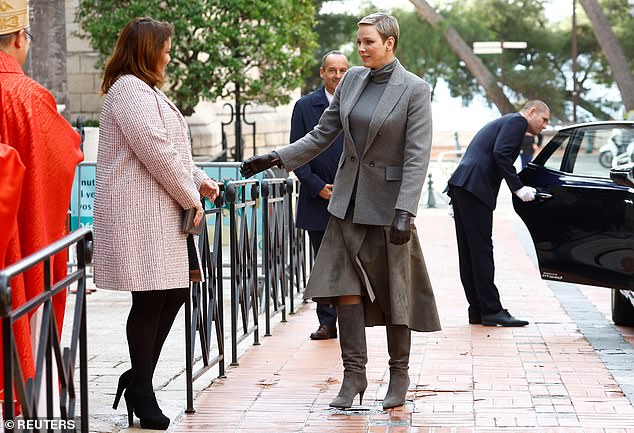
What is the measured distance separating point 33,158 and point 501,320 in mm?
4868

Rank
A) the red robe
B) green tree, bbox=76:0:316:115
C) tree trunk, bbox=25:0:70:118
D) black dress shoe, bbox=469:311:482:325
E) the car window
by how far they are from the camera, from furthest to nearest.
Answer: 1. green tree, bbox=76:0:316:115
2. tree trunk, bbox=25:0:70:118
3. black dress shoe, bbox=469:311:482:325
4. the car window
5. the red robe

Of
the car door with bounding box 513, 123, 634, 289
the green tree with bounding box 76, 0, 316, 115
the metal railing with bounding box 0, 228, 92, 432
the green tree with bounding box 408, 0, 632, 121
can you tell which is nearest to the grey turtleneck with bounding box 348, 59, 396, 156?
the metal railing with bounding box 0, 228, 92, 432

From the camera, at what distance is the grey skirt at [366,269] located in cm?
593

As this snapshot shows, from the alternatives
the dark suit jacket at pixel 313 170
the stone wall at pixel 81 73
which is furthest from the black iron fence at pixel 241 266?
the stone wall at pixel 81 73

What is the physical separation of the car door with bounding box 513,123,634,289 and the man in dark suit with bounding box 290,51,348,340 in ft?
5.20

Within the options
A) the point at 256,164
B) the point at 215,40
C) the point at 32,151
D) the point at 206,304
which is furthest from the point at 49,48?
the point at 32,151

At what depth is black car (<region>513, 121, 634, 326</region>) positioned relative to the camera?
26.5 ft

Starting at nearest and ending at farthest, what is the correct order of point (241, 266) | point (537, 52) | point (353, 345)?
point (353, 345) → point (241, 266) → point (537, 52)

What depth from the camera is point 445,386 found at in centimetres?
659

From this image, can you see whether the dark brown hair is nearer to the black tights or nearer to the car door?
the black tights

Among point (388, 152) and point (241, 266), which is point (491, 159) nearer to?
point (241, 266)

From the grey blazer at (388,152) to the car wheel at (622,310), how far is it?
139 inches

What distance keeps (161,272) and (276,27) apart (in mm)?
14091

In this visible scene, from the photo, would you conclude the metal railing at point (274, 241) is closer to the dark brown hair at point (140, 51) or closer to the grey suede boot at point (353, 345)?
the grey suede boot at point (353, 345)
